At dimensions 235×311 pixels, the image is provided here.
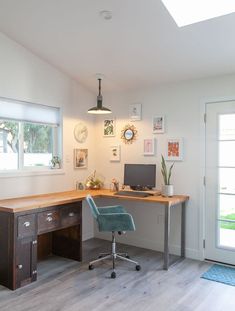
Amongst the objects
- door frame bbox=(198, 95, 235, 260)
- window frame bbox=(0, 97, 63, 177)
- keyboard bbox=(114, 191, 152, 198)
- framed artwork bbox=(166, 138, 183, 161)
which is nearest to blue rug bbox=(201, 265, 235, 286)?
door frame bbox=(198, 95, 235, 260)

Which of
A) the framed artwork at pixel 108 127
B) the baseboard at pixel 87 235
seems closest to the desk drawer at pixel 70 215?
the baseboard at pixel 87 235

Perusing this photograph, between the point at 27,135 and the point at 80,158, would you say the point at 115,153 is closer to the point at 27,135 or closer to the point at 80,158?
the point at 80,158

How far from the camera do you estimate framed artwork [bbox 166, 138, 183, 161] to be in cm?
396

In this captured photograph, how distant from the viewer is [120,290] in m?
2.96

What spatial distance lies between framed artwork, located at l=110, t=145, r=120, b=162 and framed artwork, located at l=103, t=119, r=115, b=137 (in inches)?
8.3

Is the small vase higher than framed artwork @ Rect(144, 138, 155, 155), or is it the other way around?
framed artwork @ Rect(144, 138, 155, 155)

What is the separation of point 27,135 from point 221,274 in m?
2.88

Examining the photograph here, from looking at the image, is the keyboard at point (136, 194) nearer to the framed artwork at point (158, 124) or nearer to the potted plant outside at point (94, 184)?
the potted plant outside at point (94, 184)

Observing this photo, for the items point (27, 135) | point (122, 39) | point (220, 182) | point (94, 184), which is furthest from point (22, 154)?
point (220, 182)

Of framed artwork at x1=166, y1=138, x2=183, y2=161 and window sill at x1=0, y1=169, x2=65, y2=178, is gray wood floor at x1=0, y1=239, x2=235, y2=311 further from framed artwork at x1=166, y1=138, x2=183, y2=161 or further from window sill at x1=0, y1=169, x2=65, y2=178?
framed artwork at x1=166, y1=138, x2=183, y2=161

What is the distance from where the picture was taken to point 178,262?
374cm

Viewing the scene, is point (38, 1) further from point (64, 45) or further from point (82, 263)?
point (82, 263)

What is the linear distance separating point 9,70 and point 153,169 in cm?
218

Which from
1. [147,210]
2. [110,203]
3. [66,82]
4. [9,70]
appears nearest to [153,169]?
[147,210]
